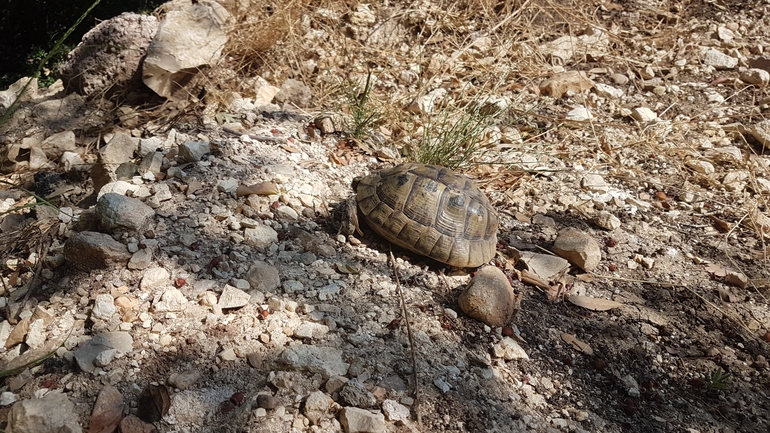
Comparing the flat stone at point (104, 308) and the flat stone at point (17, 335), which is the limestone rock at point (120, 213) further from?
the flat stone at point (17, 335)

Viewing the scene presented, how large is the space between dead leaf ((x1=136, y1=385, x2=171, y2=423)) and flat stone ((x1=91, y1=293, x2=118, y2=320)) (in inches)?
17.9

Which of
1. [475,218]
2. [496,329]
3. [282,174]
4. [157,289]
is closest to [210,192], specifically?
[282,174]

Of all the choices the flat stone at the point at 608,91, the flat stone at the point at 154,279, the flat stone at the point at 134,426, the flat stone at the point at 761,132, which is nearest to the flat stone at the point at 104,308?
the flat stone at the point at 154,279

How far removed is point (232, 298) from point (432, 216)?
41.7 inches

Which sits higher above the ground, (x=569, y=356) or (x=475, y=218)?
(x=475, y=218)

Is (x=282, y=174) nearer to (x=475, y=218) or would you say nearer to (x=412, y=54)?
(x=475, y=218)

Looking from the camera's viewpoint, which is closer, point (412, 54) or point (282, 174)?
point (282, 174)

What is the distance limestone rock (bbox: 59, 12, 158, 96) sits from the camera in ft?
12.8

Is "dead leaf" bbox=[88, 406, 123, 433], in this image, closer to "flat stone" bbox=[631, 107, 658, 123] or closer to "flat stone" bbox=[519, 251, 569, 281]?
"flat stone" bbox=[519, 251, 569, 281]

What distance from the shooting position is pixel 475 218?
2.92 m

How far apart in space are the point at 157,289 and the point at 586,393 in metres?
1.83

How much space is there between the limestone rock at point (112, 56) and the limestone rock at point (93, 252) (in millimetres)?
1869

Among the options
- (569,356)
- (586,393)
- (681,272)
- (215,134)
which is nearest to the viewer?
(586,393)

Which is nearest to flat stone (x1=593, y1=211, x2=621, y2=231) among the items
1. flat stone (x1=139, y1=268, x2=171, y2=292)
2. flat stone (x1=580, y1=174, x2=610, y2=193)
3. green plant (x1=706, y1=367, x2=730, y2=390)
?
flat stone (x1=580, y1=174, x2=610, y2=193)
